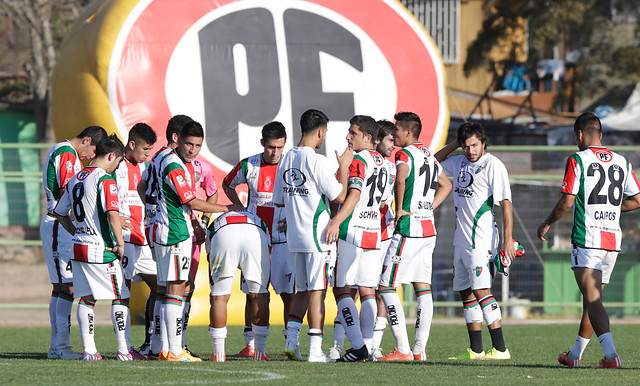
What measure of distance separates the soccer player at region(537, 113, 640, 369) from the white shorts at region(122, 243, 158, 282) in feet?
12.5

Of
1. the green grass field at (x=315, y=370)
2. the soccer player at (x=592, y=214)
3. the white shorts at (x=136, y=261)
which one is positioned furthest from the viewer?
the white shorts at (x=136, y=261)

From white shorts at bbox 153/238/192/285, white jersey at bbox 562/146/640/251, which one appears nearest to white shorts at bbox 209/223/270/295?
white shorts at bbox 153/238/192/285

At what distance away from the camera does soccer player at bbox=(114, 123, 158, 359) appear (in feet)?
31.1

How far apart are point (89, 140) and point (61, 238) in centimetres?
97

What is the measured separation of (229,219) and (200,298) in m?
5.15

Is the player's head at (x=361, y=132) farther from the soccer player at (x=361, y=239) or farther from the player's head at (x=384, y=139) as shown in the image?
the player's head at (x=384, y=139)

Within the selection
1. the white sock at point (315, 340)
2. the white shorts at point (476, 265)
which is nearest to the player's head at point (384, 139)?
the white shorts at point (476, 265)

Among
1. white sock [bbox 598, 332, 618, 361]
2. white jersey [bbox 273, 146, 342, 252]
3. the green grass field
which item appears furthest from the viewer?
white jersey [bbox 273, 146, 342, 252]

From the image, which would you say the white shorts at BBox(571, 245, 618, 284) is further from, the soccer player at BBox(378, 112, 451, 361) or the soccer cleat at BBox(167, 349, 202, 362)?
the soccer cleat at BBox(167, 349, 202, 362)

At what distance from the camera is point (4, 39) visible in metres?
28.2

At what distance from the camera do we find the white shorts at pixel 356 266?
868 cm

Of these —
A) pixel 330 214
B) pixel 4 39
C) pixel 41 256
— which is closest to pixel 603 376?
pixel 330 214

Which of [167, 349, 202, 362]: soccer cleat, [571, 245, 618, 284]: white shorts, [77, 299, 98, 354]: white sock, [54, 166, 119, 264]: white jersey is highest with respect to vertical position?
[54, 166, 119, 264]: white jersey

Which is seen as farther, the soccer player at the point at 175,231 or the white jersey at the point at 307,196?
the soccer player at the point at 175,231
